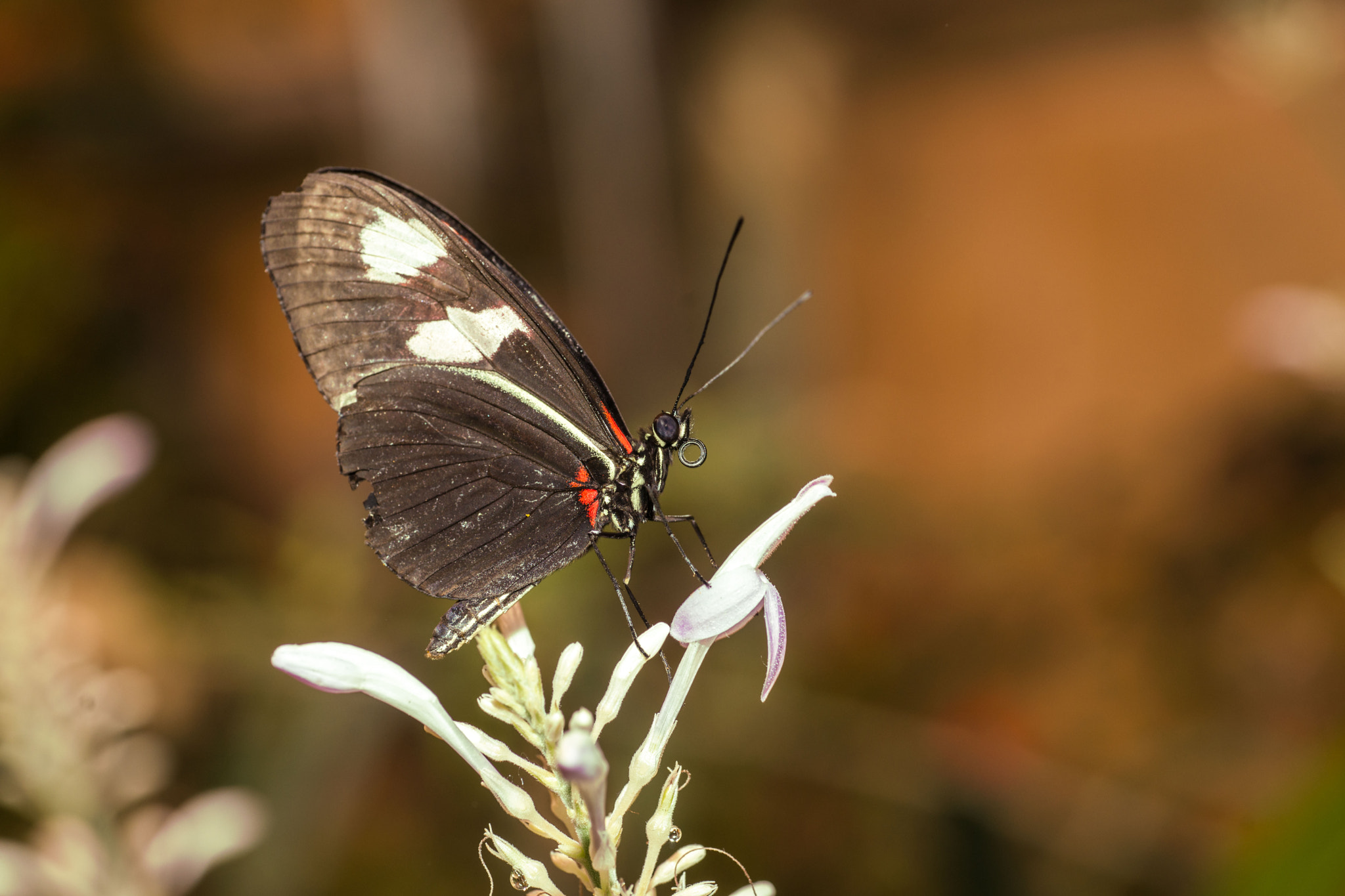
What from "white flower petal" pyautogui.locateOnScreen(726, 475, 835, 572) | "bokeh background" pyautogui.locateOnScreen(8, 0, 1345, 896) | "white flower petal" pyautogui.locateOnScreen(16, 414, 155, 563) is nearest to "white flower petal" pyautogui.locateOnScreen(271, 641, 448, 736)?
"white flower petal" pyautogui.locateOnScreen(726, 475, 835, 572)

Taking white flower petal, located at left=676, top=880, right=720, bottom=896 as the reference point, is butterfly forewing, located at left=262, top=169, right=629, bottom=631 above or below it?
above

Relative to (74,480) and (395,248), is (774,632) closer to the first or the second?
(395,248)

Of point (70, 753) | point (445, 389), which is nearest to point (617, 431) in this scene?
point (445, 389)

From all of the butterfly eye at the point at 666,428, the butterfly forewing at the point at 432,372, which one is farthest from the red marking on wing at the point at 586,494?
the butterfly eye at the point at 666,428

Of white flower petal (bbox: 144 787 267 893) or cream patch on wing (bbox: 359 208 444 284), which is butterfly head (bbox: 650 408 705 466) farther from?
white flower petal (bbox: 144 787 267 893)

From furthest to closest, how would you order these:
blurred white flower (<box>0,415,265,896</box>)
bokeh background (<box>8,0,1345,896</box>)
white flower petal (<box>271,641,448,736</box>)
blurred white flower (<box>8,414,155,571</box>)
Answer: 1. bokeh background (<box>8,0,1345,896</box>)
2. blurred white flower (<box>8,414,155,571</box>)
3. blurred white flower (<box>0,415,265,896</box>)
4. white flower petal (<box>271,641,448,736</box>)

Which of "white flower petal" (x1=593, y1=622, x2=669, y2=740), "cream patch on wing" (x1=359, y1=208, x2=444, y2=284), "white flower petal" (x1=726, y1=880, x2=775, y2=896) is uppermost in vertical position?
"cream patch on wing" (x1=359, y1=208, x2=444, y2=284)
